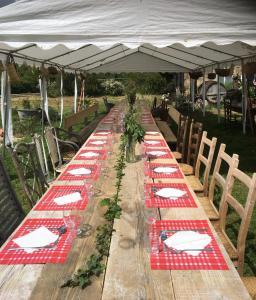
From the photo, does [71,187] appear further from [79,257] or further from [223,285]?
[223,285]

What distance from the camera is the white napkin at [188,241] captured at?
206 centimetres

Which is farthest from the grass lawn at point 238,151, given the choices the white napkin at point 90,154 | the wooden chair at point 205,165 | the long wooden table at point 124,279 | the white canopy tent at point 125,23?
the white canopy tent at point 125,23

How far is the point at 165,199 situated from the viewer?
9.35 feet

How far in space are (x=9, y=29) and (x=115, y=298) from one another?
4.53 metres

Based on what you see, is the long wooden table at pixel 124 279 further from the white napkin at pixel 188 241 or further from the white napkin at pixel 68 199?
the white napkin at pixel 68 199

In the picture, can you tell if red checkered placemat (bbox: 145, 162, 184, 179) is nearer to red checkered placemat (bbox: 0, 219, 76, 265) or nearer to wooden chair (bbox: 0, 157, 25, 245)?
wooden chair (bbox: 0, 157, 25, 245)

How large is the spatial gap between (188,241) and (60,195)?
1.21 m

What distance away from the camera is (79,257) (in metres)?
1.98

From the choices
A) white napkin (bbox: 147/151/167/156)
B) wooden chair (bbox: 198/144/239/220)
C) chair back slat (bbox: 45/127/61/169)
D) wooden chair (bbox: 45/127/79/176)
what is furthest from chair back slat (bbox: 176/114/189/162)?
wooden chair (bbox: 198/144/239/220)

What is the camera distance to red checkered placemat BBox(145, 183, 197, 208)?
274 centimetres

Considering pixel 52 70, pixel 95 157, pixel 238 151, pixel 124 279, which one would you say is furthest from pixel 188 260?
pixel 52 70

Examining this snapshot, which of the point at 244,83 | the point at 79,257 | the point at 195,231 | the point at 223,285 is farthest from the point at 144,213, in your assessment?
the point at 244,83

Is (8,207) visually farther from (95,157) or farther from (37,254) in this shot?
(95,157)

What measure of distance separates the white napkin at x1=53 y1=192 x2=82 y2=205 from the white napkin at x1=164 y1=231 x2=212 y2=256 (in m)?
0.93
